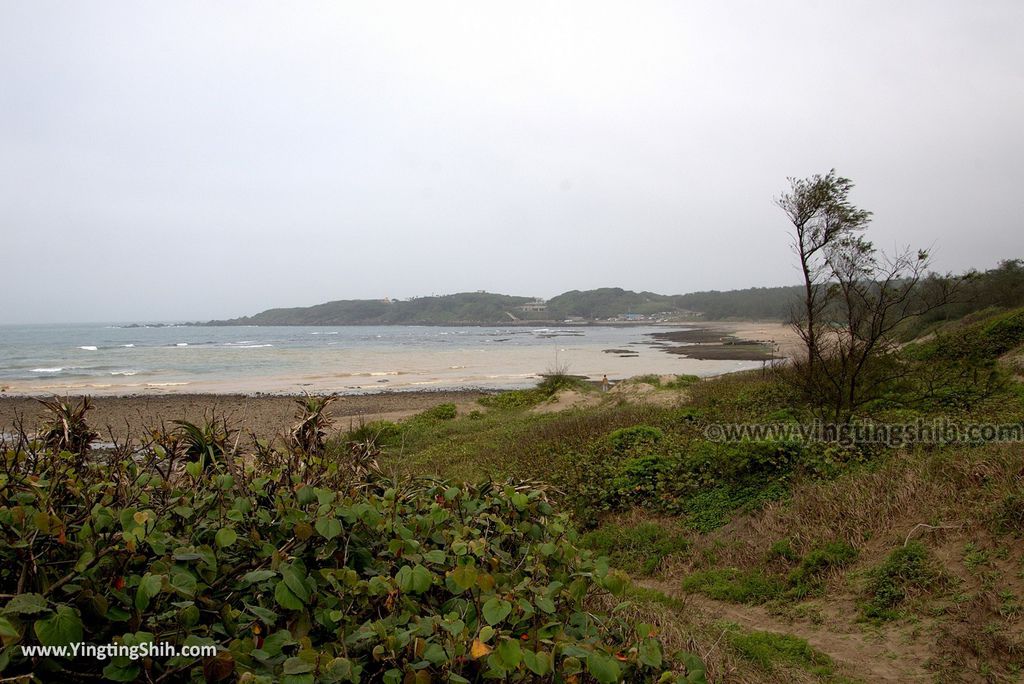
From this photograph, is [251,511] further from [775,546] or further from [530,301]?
[530,301]

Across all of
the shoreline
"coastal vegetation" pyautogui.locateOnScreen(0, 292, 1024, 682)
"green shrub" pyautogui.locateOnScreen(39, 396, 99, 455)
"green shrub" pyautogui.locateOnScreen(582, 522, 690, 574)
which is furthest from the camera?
the shoreline

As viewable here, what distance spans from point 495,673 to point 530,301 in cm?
18332

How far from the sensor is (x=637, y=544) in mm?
6586

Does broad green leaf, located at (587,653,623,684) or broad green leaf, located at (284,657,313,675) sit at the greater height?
broad green leaf, located at (284,657,313,675)

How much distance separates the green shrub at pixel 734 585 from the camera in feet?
16.9

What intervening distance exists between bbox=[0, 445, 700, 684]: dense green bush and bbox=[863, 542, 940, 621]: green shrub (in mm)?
3125

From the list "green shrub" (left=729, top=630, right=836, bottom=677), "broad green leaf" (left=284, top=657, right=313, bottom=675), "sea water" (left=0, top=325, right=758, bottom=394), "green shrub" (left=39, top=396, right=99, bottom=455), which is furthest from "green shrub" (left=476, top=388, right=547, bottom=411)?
"broad green leaf" (left=284, top=657, right=313, bottom=675)

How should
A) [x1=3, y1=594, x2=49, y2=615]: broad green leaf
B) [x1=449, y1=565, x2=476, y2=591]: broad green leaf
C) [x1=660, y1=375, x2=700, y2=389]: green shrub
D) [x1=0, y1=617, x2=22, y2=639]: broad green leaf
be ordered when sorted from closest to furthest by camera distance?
[x1=0, y1=617, x2=22, y2=639]: broad green leaf < [x1=3, y1=594, x2=49, y2=615]: broad green leaf < [x1=449, y1=565, x2=476, y2=591]: broad green leaf < [x1=660, y1=375, x2=700, y2=389]: green shrub

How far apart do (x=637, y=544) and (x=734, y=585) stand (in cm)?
139

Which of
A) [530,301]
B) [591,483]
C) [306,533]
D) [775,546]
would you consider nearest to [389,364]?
[591,483]

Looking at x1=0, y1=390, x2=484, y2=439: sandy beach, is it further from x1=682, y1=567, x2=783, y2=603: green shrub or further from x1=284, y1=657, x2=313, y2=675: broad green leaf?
x1=284, y1=657, x2=313, y2=675: broad green leaf

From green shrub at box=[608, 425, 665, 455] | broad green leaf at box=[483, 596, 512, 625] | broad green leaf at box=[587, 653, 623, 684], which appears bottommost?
green shrub at box=[608, 425, 665, 455]

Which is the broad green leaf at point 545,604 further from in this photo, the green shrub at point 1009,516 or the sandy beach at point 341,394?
the sandy beach at point 341,394

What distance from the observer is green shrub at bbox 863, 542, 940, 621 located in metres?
4.50
